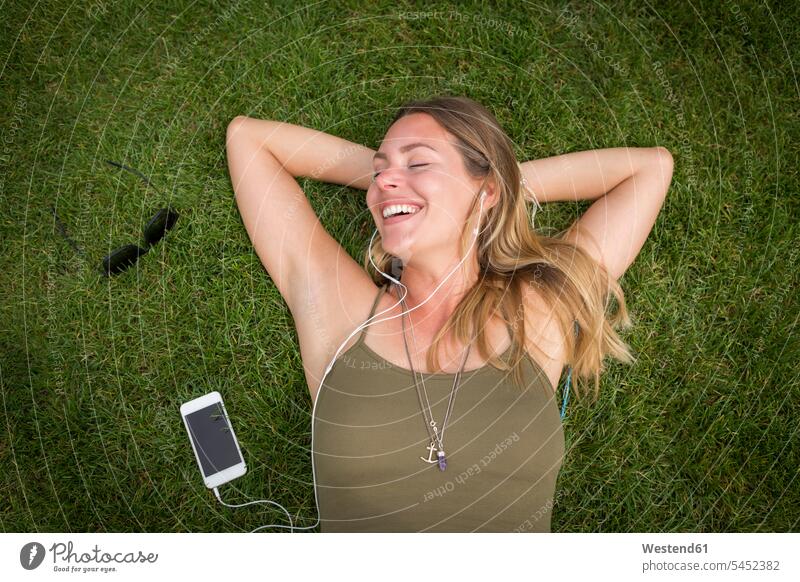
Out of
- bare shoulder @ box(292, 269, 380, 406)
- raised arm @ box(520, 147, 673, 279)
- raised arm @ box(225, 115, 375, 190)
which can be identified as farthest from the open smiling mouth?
raised arm @ box(520, 147, 673, 279)

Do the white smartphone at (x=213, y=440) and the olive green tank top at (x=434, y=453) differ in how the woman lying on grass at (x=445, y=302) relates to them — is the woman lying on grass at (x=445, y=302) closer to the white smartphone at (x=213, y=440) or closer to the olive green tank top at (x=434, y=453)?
the olive green tank top at (x=434, y=453)

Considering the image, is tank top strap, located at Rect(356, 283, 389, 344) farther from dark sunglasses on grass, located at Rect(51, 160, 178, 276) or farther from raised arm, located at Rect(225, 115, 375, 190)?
dark sunglasses on grass, located at Rect(51, 160, 178, 276)

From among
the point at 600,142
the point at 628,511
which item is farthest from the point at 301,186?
the point at 628,511

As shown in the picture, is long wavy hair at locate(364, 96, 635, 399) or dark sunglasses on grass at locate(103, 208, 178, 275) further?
dark sunglasses on grass at locate(103, 208, 178, 275)

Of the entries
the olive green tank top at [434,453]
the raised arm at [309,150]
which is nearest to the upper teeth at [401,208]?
the raised arm at [309,150]

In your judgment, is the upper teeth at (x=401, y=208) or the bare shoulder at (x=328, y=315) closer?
the upper teeth at (x=401, y=208)

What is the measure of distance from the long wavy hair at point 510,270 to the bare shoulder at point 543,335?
2 centimetres

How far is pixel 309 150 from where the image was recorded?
2.53 m

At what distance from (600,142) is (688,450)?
155cm

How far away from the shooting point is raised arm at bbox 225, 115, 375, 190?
8.25 feet

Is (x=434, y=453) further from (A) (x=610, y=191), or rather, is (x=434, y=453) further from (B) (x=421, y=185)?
(A) (x=610, y=191)

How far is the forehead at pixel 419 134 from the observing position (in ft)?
6.97

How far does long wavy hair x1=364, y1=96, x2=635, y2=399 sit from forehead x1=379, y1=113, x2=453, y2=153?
1.2 inches
